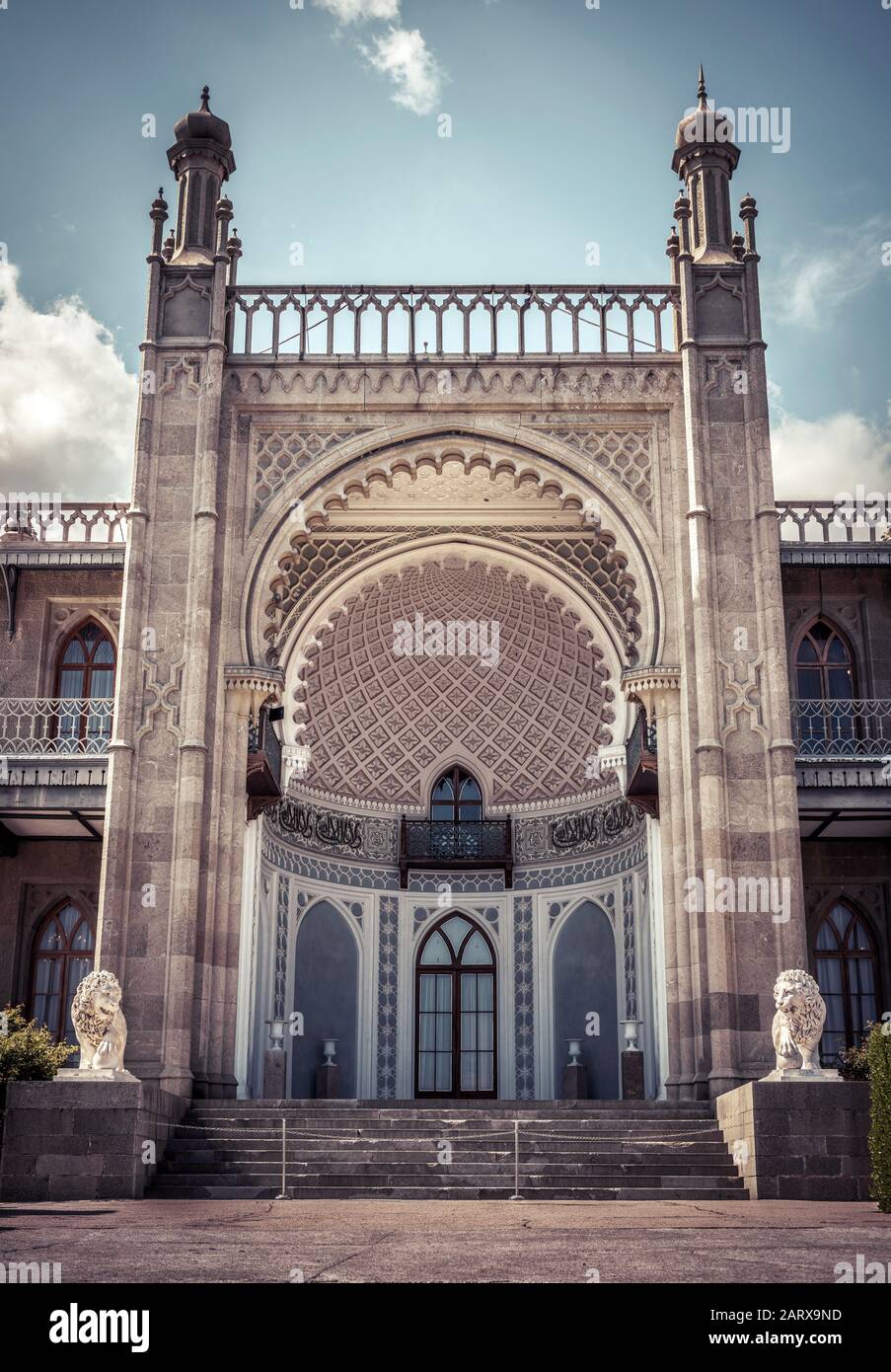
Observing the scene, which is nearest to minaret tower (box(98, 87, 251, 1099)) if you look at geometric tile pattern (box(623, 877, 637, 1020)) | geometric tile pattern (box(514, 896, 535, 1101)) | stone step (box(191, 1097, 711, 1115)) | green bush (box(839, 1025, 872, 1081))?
stone step (box(191, 1097, 711, 1115))

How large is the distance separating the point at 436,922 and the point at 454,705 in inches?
127

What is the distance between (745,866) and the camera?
15.0 metres

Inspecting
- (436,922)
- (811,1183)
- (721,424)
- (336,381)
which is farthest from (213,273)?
(811,1183)

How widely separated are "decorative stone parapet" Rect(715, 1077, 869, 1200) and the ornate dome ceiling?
8164mm

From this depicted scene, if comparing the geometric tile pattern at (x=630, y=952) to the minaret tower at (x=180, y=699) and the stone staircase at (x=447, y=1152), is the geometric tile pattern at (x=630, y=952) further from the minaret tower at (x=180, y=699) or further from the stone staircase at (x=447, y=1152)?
the minaret tower at (x=180, y=699)

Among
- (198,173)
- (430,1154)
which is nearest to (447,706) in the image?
(198,173)

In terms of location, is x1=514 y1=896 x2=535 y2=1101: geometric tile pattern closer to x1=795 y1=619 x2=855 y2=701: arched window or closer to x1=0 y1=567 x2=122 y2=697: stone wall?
x1=795 y1=619 x2=855 y2=701: arched window

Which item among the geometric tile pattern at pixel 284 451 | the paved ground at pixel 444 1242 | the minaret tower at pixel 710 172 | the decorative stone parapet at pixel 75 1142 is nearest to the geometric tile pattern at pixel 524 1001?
the geometric tile pattern at pixel 284 451

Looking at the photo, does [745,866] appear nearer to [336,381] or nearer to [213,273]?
[336,381]

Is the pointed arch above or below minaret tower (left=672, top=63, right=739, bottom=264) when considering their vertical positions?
below

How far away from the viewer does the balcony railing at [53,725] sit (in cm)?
1758

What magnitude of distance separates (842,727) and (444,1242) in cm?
1299

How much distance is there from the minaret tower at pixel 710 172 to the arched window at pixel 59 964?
37.8 ft

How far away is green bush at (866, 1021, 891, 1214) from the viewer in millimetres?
9141
